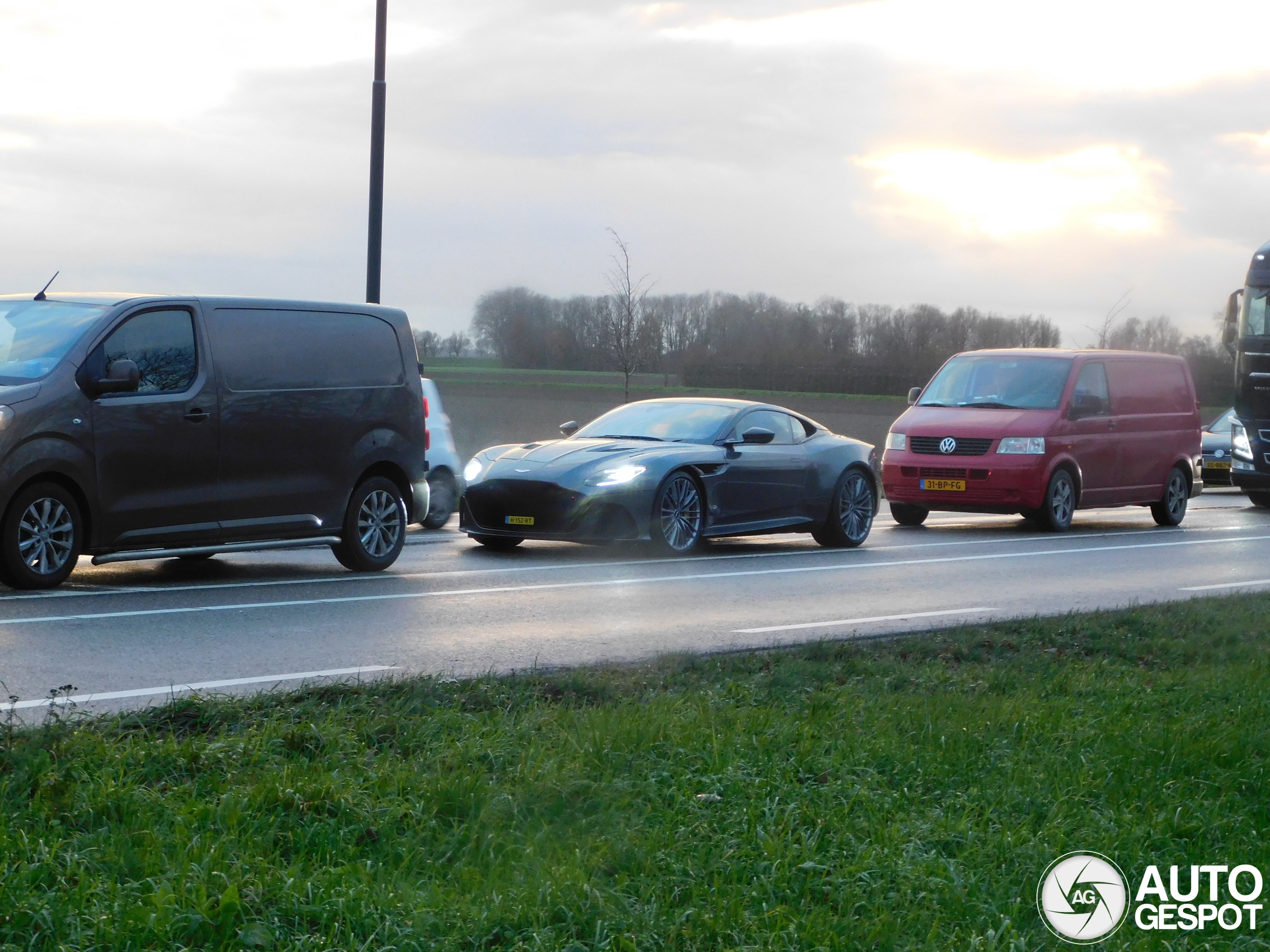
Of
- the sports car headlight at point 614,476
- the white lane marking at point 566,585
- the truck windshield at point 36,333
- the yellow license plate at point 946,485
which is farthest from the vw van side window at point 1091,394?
the truck windshield at point 36,333

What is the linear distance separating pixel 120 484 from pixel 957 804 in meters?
6.84

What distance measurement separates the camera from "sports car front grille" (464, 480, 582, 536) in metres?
12.9

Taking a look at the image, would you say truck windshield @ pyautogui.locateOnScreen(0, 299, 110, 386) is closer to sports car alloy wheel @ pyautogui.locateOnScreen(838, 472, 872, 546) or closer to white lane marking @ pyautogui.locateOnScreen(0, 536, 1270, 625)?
white lane marking @ pyautogui.locateOnScreen(0, 536, 1270, 625)

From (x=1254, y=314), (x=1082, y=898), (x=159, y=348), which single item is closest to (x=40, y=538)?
(x=159, y=348)

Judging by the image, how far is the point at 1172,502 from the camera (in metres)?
19.5

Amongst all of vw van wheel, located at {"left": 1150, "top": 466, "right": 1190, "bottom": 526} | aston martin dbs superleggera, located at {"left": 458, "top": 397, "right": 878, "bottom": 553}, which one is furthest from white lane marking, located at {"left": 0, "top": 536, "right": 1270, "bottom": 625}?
vw van wheel, located at {"left": 1150, "top": 466, "right": 1190, "bottom": 526}

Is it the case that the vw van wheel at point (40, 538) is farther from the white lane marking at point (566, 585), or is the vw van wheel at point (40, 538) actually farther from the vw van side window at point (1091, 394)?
the vw van side window at point (1091, 394)

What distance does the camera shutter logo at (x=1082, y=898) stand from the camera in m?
3.96

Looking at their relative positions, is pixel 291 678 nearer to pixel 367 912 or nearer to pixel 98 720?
pixel 98 720

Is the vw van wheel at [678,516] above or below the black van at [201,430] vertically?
below

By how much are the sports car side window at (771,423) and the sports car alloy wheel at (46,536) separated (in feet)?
21.7

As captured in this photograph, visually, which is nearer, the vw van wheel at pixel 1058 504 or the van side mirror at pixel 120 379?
the van side mirror at pixel 120 379

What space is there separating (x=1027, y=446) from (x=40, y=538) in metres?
11.4

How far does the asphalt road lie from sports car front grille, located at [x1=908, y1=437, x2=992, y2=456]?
156 centimetres
